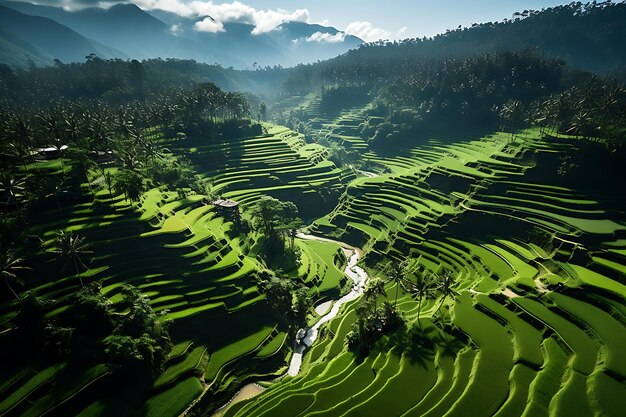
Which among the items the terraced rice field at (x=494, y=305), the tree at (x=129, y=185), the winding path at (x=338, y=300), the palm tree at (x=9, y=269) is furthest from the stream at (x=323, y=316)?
the tree at (x=129, y=185)

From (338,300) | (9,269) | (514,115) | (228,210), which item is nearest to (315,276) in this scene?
(338,300)

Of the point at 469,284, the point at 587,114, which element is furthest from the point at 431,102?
the point at 469,284

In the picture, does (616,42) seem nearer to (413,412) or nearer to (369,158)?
(369,158)

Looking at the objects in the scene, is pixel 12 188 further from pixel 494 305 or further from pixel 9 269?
pixel 494 305

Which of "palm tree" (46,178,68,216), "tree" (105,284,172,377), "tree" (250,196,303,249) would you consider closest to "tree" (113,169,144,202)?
"palm tree" (46,178,68,216)

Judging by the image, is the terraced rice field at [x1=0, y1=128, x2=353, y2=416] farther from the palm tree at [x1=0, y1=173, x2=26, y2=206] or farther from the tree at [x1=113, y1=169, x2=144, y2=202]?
the palm tree at [x1=0, y1=173, x2=26, y2=206]
